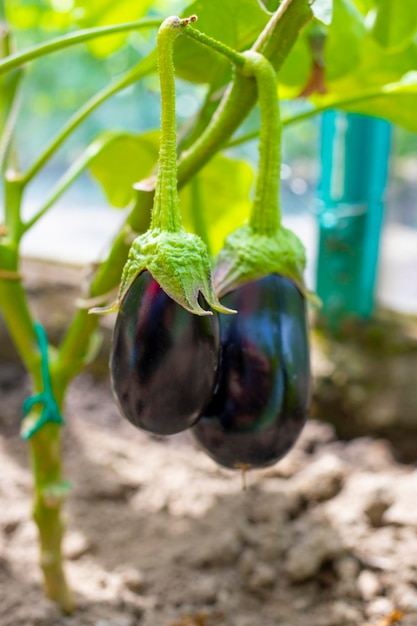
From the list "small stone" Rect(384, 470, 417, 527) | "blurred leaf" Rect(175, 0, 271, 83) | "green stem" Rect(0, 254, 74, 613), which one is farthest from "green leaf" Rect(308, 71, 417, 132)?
"small stone" Rect(384, 470, 417, 527)

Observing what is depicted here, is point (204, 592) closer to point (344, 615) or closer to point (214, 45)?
point (344, 615)

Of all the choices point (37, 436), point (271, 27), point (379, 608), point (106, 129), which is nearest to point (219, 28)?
point (271, 27)

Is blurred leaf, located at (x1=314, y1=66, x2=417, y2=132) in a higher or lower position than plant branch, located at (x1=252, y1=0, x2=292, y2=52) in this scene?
lower

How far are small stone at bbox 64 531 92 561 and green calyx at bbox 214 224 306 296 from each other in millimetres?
546

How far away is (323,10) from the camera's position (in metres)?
0.46

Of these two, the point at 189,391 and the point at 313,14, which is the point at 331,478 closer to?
the point at 189,391

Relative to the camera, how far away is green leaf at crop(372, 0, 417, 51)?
0.65 m

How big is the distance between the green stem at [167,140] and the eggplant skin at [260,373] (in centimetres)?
11

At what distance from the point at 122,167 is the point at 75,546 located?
0.50 meters

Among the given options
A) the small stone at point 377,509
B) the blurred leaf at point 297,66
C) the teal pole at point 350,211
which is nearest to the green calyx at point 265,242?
the blurred leaf at point 297,66

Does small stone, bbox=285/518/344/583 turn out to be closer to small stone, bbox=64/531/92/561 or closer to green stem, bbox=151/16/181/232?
small stone, bbox=64/531/92/561

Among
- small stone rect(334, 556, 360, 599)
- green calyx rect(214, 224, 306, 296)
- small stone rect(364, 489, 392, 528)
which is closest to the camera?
green calyx rect(214, 224, 306, 296)

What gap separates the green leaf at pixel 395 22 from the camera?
25.5 inches

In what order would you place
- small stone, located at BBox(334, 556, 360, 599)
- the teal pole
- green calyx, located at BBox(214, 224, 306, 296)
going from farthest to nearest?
the teal pole
small stone, located at BBox(334, 556, 360, 599)
green calyx, located at BBox(214, 224, 306, 296)
